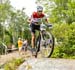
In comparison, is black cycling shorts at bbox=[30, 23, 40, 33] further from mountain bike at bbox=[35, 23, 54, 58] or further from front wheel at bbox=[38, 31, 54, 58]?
front wheel at bbox=[38, 31, 54, 58]

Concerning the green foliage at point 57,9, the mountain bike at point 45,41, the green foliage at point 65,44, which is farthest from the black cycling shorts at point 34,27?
the green foliage at point 57,9

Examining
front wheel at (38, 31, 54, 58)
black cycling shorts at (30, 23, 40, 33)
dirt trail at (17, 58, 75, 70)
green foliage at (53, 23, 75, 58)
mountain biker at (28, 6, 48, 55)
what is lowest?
green foliage at (53, 23, 75, 58)

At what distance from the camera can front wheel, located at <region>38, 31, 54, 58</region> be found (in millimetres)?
7928

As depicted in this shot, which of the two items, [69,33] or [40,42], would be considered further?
[69,33]

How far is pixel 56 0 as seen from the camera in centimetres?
3033

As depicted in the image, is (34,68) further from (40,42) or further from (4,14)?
(4,14)

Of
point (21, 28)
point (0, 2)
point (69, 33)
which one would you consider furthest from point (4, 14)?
point (69, 33)

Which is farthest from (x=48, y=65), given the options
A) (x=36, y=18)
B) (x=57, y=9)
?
(x=57, y=9)

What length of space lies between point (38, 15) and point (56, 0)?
2259 cm

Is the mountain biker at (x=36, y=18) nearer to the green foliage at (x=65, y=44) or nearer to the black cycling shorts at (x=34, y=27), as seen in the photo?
the black cycling shorts at (x=34, y=27)

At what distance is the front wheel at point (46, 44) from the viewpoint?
7.93 metres

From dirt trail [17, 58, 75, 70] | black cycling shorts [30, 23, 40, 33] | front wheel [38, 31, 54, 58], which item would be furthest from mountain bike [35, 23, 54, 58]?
dirt trail [17, 58, 75, 70]

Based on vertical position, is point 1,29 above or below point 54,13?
below

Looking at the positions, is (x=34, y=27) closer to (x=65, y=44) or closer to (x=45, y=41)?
(x=45, y=41)
